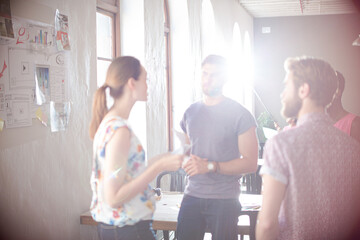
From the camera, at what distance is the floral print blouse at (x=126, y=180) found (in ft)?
5.35

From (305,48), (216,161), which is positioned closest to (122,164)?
(216,161)

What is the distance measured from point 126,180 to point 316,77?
2.50 ft

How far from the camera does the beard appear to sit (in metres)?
1.52

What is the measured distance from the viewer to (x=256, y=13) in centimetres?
1068

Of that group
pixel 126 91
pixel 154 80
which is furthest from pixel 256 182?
pixel 126 91

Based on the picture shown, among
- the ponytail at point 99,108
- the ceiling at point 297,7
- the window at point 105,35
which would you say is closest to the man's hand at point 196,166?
the ponytail at point 99,108

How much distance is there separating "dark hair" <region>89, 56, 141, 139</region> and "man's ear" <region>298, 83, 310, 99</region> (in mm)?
627

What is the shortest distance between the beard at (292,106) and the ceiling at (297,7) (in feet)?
26.0

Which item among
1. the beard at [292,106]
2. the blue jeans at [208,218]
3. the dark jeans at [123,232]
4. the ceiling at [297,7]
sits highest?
the ceiling at [297,7]

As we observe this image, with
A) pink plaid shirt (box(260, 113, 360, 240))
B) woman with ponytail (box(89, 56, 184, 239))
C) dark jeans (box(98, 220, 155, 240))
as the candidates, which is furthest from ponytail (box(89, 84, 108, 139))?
pink plaid shirt (box(260, 113, 360, 240))

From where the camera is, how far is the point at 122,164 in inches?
62.0

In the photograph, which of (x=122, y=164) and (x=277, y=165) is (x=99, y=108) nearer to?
(x=122, y=164)

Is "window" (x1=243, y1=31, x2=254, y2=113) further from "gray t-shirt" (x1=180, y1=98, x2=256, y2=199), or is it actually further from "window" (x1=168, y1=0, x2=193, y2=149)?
"gray t-shirt" (x1=180, y1=98, x2=256, y2=199)

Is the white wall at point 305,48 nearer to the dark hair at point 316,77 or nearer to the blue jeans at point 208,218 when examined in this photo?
the blue jeans at point 208,218
